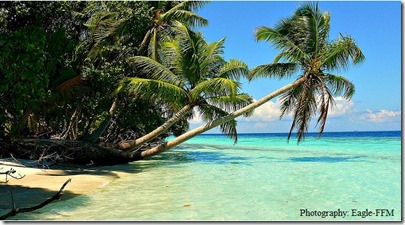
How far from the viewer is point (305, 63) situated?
1359cm

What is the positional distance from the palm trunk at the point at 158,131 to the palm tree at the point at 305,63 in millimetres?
607

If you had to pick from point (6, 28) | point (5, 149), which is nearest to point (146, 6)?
point (6, 28)

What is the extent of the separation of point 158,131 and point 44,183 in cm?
554

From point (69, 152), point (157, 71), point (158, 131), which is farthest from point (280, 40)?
point (69, 152)

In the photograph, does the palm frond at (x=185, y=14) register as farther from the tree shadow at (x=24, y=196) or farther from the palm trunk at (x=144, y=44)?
the tree shadow at (x=24, y=196)

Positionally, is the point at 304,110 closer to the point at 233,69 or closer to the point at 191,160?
the point at 233,69

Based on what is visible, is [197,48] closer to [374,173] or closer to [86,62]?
[86,62]

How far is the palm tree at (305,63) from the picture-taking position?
1307 cm

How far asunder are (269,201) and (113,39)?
10085 millimetres

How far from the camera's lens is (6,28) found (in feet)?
31.2

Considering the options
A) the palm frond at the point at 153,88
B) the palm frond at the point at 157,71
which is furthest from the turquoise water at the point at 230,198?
the palm frond at the point at 157,71

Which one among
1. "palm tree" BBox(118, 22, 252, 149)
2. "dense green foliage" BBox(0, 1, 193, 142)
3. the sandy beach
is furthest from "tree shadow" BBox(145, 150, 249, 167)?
the sandy beach

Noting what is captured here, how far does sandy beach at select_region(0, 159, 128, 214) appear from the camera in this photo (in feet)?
23.2

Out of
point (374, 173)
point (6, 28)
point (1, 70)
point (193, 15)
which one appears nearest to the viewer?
point (1, 70)
